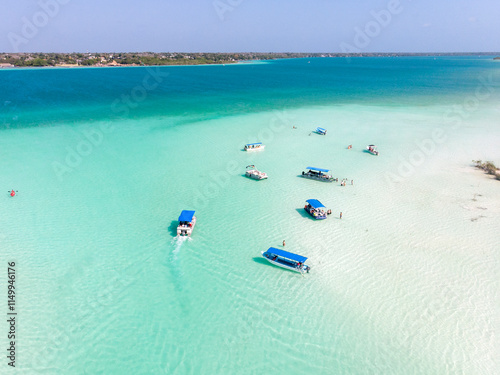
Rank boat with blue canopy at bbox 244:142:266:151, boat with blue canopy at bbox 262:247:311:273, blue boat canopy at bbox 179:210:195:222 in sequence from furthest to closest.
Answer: boat with blue canopy at bbox 244:142:266:151, blue boat canopy at bbox 179:210:195:222, boat with blue canopy at bbox 262:247:311:273

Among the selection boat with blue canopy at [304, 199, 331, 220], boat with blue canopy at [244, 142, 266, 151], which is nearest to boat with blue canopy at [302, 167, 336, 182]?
boat with blue canopy at [304, 199, 331, 220]

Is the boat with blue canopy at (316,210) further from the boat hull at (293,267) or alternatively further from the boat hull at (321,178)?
the boat hull at (321,178)

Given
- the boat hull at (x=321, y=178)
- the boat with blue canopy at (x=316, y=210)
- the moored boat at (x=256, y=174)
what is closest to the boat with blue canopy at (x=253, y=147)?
the moored boat at (x=256, y=174)

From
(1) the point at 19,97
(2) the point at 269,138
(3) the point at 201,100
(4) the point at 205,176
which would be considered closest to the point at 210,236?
(4) the point at 205,176

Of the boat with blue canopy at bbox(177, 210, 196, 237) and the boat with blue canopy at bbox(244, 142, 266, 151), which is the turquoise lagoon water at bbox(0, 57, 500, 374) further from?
the boat with blue canopy at bbox(244, 142, 266, 151)

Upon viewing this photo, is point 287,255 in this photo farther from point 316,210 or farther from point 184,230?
point 184,230
